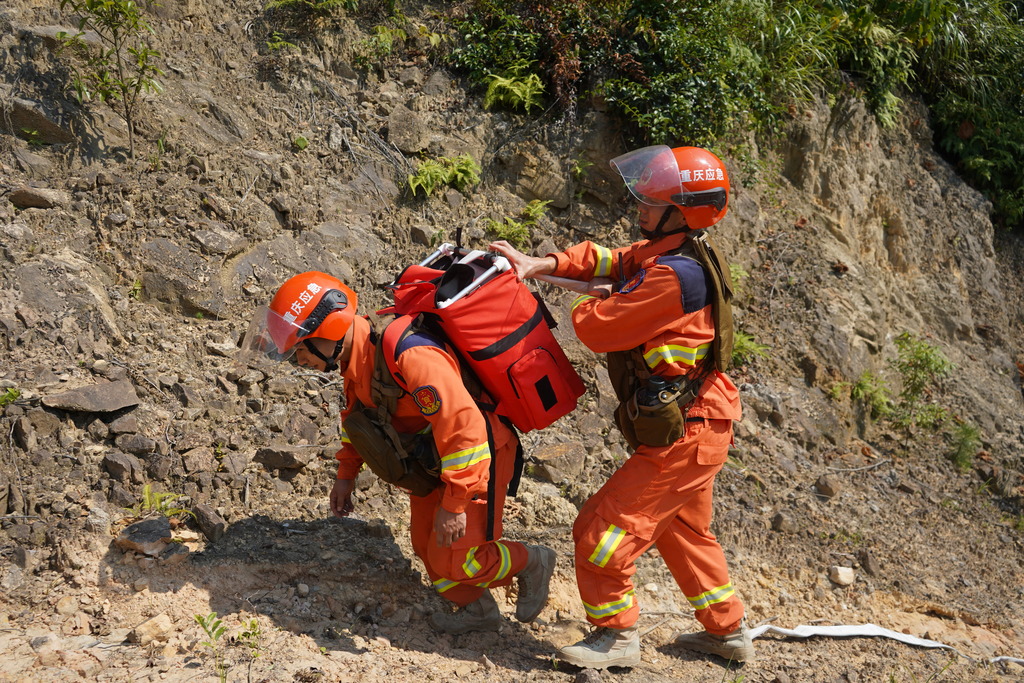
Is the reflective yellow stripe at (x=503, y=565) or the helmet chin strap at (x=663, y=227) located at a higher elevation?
the helmet chin strap at (x=663, y=227)

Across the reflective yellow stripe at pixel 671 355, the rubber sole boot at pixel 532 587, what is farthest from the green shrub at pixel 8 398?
the reflective yellow stripe at pixel 671 355

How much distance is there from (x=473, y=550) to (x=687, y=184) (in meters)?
2.03

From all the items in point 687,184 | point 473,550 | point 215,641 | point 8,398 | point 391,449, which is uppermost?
point 687,184

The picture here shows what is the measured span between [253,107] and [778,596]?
18.1 feet

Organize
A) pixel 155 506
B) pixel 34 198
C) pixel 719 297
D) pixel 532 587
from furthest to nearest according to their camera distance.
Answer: pixel 34 198
pixel 155 506
pixel 532 587
pixel 719 297

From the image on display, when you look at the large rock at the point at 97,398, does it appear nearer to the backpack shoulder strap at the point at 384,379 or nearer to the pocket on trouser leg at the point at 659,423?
the backpack shoulder strap at the point at 384,379

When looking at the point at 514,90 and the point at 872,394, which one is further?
the point at 872,394

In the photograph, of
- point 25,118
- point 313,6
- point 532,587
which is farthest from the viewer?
point 313,6

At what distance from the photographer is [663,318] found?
3598 mm

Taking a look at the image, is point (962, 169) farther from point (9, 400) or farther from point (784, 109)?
point (9, 400)

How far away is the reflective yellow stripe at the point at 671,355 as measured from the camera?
3.66m

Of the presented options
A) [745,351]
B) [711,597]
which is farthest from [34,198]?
[745,351]

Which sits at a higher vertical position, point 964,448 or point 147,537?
point 147,537

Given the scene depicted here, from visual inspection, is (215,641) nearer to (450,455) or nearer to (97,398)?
(450,455)
